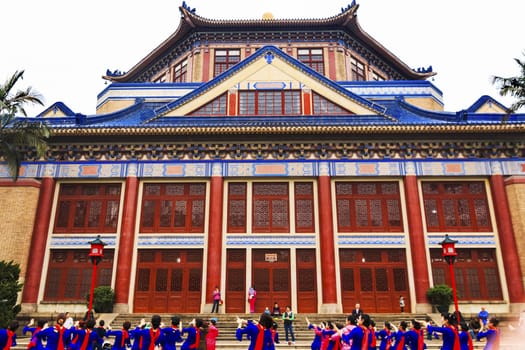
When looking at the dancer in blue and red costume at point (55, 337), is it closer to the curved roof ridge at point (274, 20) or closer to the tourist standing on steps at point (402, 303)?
the tourist standing on steps at point (402, 303)

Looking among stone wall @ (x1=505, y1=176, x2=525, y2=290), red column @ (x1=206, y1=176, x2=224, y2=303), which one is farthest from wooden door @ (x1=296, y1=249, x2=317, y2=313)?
stone wall @ (x1=505, y1=176, x2=525, y2=290)

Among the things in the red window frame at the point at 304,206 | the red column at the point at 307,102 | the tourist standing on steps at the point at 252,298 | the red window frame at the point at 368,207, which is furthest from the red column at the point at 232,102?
the tourist standing on steps at the point at 252,298

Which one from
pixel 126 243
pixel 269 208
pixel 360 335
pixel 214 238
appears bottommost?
pixel 360 335

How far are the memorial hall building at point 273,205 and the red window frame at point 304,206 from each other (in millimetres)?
56

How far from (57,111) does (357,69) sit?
21510 millimetres

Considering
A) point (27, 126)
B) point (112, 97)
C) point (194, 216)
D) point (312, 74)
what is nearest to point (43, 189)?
point (27, 126)

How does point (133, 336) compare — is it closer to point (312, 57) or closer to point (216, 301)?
point (216, 301)

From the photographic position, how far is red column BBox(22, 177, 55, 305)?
68.0 feet

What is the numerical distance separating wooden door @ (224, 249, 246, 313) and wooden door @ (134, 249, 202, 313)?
1.41 metres

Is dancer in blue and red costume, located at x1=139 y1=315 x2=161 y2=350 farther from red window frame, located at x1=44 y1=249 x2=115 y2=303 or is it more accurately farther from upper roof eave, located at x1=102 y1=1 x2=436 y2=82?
upper roof eave, located at x1=102 y1=1 x2=436 y2=82

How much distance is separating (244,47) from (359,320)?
27439mm

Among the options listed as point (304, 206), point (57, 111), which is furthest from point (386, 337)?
point (57, 111)

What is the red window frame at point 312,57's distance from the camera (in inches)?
1273

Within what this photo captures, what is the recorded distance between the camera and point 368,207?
2239cm
